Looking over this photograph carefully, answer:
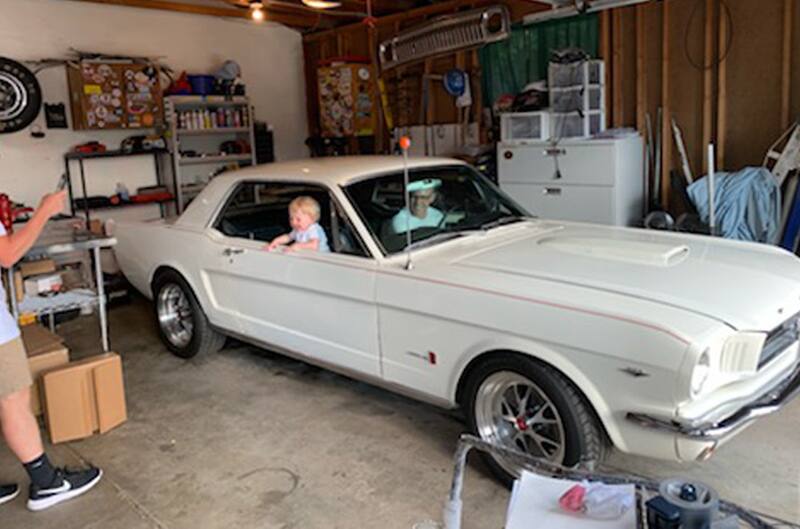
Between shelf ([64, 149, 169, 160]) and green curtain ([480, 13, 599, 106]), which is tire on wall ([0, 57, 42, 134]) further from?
green curtain ([480, 13, 599, 106])

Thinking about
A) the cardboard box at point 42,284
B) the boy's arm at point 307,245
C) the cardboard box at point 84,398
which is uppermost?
the boy's arm at point 307,245

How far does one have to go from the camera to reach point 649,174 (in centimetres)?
641

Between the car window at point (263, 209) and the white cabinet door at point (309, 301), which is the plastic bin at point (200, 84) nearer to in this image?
the car window at point (263, 209)

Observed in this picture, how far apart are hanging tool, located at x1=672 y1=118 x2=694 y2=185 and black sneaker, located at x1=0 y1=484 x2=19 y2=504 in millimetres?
5536

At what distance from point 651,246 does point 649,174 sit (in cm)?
351

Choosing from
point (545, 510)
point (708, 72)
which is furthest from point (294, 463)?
point (708, 72)

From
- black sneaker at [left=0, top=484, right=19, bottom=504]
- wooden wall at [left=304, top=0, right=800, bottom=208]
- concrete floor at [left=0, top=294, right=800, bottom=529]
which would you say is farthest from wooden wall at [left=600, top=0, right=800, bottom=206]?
black sneaker at [left=0, top=484, right=19, bottom=504]

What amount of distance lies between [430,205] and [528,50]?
3.94m

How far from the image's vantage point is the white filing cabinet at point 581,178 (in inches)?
237

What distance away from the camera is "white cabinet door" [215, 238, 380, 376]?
132 inches

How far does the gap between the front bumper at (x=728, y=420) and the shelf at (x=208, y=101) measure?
668 centimetres

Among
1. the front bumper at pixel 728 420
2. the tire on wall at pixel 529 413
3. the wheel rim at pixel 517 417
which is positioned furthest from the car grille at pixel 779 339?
the wheel rim at pixel 517 417

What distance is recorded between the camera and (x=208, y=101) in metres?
7.95

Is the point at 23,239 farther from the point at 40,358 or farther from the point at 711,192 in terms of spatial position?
the point at 711,192
